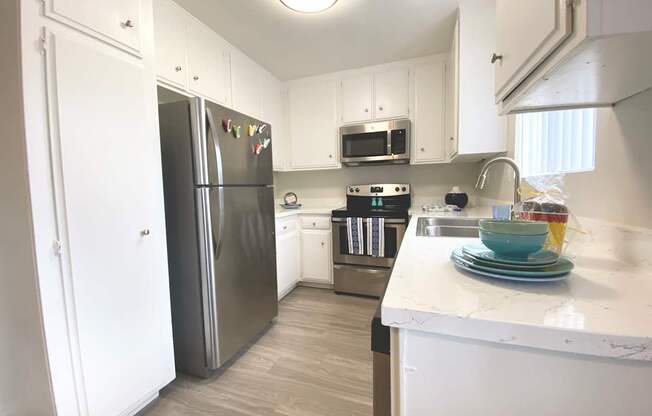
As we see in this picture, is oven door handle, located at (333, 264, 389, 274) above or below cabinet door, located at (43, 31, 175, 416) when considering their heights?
below

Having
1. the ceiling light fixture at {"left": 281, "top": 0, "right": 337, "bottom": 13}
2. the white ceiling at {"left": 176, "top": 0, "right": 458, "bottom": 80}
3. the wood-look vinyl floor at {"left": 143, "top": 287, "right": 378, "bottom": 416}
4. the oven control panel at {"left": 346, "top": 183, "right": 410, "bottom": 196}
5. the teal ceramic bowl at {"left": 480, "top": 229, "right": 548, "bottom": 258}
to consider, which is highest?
the white ceiling at {"left": 176, "top": 0, "right": 458, "bottom": 80}

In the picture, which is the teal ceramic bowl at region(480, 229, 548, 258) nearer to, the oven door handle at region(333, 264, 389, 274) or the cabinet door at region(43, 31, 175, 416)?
the cabinet door at region(43, 31, 175, 416)

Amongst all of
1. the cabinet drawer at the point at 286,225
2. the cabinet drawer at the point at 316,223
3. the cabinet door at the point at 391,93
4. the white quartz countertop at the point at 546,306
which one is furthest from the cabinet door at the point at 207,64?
the white quartz countertop at the point at 546,306

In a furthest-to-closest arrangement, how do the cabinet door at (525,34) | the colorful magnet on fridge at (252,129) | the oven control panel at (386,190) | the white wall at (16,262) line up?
the oven control panel at (386,190), the colorful magnet on fridge at (252,129), the white wall at (16,262), the cabinet door at (525,34)

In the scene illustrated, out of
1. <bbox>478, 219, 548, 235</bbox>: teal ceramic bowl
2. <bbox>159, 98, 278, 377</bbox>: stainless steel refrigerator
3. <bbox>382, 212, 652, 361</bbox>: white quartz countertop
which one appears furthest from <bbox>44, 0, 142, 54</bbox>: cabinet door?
<bbox>478, 219, 548, 235</bbox>: teal ceramic bowl

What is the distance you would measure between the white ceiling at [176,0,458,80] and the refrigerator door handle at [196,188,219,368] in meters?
1.38

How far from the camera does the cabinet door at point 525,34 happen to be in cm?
50

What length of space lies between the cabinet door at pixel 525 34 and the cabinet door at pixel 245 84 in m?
2.11

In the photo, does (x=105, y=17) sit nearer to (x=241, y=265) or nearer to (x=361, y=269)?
(x=241, y=265)

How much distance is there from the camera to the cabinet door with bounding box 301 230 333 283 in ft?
9.54

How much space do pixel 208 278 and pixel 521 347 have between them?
148 cm

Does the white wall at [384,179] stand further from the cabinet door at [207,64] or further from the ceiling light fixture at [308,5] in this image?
the ceiling light fixture at [308,5]

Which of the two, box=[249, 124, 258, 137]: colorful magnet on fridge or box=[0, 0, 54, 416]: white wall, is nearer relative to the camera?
box=[0, 0, 54, 416]: white wall

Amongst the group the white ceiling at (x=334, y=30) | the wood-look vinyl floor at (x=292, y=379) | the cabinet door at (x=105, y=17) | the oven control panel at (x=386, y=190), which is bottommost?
the wood-look vinyl floor at (x=292, y=379)
